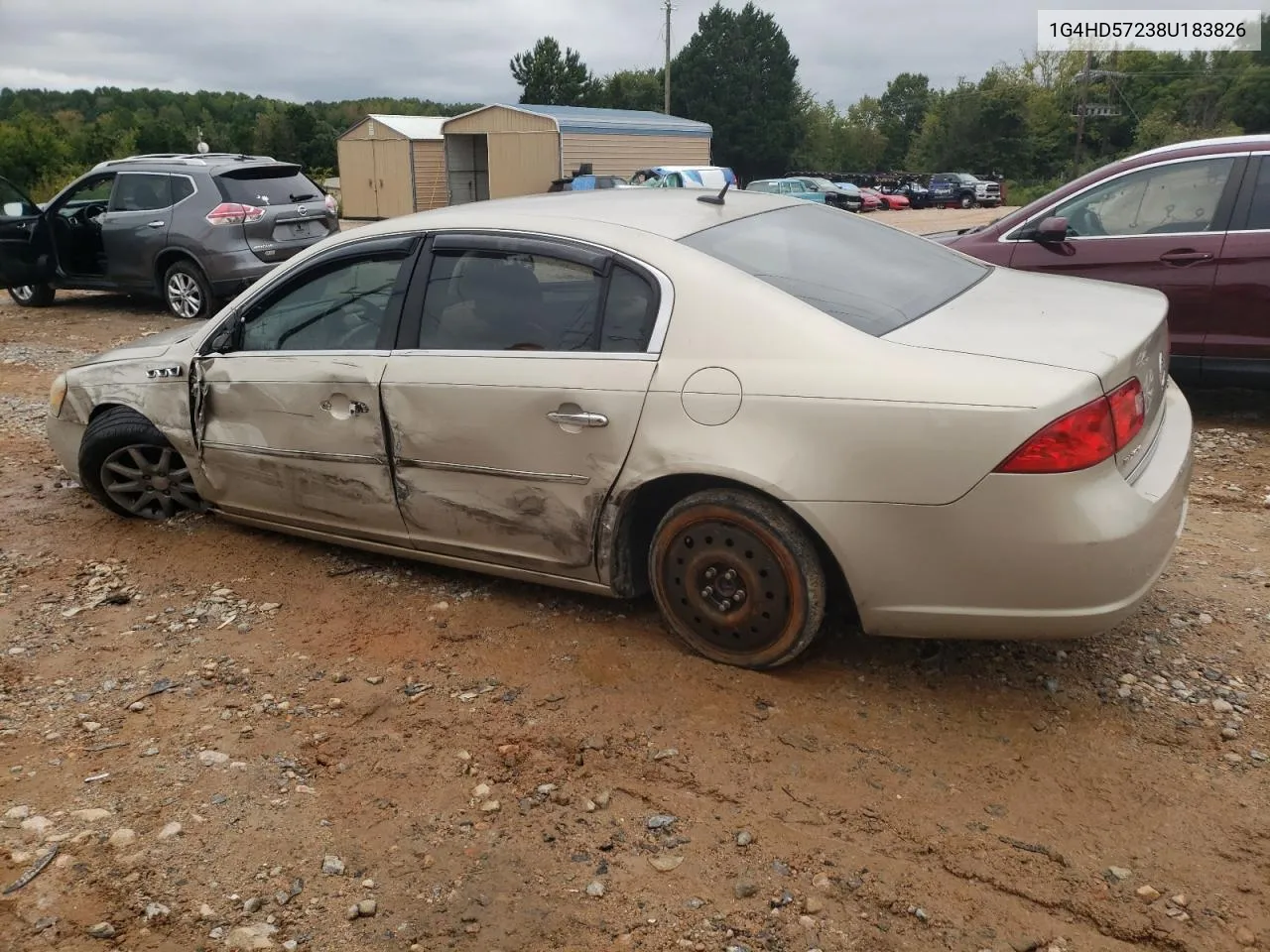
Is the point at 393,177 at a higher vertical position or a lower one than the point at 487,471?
higher

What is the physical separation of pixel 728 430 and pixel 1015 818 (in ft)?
4.38

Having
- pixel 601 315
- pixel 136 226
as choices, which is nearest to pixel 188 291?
pixel 136 226

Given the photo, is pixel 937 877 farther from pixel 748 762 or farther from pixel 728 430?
pixel 728 430

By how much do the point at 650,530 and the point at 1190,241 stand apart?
4.31 m

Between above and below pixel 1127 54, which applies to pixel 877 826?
below

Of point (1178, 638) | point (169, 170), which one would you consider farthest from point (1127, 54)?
point (1178, 638)

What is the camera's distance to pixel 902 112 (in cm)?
8700

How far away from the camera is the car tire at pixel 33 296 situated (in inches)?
496

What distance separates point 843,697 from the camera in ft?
11.0

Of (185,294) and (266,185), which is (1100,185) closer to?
(266,185)

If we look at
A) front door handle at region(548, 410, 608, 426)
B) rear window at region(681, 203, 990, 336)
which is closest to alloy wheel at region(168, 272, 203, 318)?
rear window at region(681, 203, 990, 336)

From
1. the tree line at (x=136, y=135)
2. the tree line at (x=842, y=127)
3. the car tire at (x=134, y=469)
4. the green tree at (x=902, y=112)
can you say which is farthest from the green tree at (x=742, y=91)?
the car tire at (x=134, y=469)

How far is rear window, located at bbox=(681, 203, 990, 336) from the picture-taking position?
3.34 metres

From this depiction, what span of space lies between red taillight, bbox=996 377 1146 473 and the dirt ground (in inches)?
34.1
